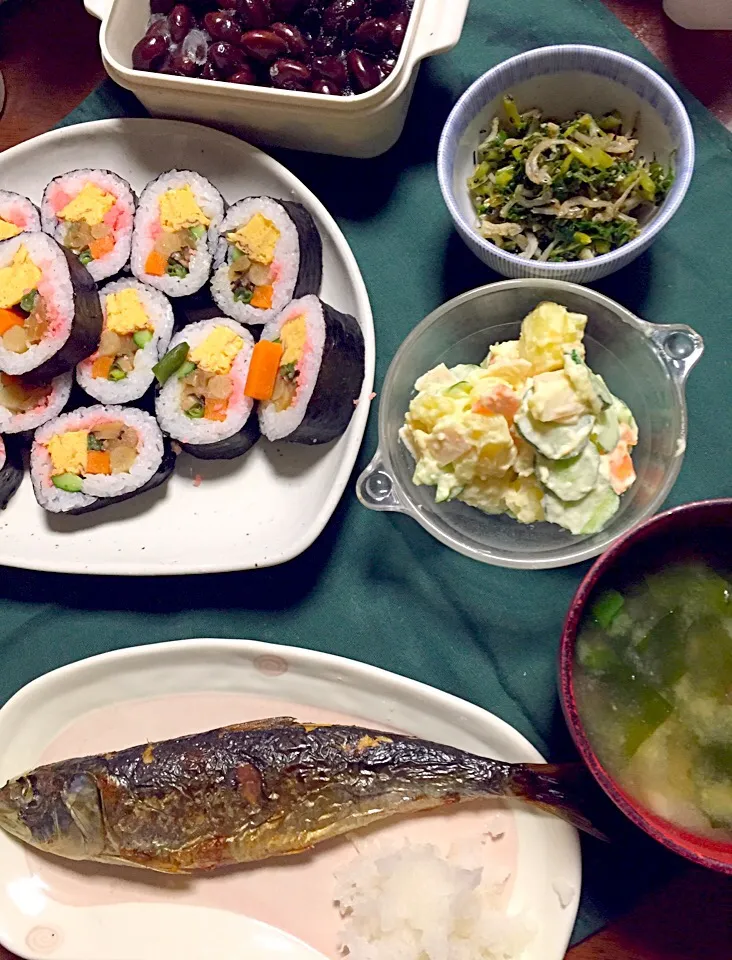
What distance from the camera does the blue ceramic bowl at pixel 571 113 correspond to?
1389 millimetres

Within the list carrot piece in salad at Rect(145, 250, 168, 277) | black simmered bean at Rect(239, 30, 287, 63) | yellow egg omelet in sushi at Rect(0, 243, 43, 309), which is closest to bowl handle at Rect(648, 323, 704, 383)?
black simmered bean at Rect(239, 30, 287, 63)

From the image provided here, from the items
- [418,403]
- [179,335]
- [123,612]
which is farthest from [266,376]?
[123,612]

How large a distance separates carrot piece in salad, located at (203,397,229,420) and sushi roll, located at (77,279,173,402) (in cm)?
14

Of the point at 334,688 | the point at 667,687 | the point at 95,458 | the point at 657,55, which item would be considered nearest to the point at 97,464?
the point at 95,458

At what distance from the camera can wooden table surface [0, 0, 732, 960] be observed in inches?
58.3

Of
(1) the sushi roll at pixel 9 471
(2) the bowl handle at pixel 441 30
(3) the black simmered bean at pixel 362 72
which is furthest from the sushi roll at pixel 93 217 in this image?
(2) the bowl handle at pixel 441 30

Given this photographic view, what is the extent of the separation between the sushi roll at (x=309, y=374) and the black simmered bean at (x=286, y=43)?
38 centimetres

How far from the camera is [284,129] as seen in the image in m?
1.58

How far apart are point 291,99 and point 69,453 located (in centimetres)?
74

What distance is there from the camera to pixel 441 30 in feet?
4.77

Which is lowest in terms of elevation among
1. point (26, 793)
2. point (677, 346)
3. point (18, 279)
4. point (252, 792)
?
point (26, 793)

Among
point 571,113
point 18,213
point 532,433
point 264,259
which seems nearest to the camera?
point 532,433

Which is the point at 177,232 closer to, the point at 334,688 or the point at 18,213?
the point at 18,213

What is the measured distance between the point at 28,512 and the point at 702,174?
1.39 metres
